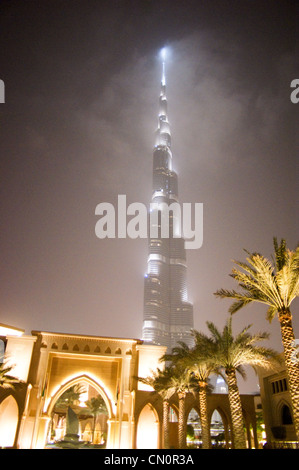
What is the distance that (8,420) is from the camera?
3272 centimetres

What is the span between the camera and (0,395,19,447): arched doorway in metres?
32.3

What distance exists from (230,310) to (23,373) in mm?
24727

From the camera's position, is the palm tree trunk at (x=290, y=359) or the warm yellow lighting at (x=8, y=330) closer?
the palm tree trunk at (x=290, y=359)

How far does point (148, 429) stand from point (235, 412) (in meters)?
17.8

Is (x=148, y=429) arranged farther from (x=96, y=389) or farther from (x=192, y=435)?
(x=192, y=435)

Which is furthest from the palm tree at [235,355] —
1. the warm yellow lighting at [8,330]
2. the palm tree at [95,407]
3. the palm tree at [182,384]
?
the palm tree at [95,407]

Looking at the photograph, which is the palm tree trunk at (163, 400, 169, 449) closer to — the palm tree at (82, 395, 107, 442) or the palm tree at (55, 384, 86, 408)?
the palm tree at (55, 384, 86, 408)

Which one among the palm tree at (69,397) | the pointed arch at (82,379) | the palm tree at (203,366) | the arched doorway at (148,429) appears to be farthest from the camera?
the palm tree at (69,397)

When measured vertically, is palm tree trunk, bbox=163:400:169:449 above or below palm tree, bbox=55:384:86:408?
below

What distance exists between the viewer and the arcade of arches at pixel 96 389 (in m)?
33.0

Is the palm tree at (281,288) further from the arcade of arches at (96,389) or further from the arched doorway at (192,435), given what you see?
the arched doorway at (192,435)

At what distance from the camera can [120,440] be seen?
109 feet

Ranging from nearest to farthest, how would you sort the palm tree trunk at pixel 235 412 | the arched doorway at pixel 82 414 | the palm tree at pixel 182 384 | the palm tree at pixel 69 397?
the palm tree trunk at pixel 235 412 < the palm tree at pixel 182 384 < the arched doorway at pixel 82 414 < the palm tree at pixel 69 397

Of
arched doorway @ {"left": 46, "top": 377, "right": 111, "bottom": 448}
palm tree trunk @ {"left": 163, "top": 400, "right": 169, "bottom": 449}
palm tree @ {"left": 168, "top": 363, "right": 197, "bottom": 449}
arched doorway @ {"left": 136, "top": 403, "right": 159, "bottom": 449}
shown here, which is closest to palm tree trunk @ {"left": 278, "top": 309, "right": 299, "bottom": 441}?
palm tree @ {"left": 168, "top": 363, "right": 197, "bottom": 449}
